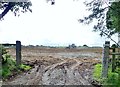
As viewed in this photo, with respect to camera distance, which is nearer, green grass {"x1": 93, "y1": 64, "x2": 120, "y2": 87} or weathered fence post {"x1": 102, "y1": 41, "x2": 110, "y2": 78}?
green grass {"x1": 93, "y1": 64, "x2": 120, "y2": 87}

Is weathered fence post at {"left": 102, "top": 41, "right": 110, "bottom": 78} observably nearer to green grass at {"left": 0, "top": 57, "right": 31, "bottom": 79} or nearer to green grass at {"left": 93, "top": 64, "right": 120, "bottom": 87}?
green grass at {"left": 93, "top": 64, "right": 120, "bottom": 87}

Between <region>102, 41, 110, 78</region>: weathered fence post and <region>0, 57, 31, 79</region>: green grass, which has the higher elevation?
<region>102, 41, 110, 78</region>: weathered fence post

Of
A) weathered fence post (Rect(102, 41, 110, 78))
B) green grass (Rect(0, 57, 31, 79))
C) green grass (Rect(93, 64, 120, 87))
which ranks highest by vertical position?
weathered fence post (Rect(102, 41, 110, 78))

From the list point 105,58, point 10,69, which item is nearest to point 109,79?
point 105,58

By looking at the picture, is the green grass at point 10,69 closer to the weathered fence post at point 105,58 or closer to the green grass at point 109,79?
the green grass at point 109,79

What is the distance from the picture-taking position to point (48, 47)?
96.5 ft

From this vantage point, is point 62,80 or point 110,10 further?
point 62,80

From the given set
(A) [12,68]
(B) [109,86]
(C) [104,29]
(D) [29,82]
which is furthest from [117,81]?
(A) [12,68]

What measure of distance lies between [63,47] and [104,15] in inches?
732

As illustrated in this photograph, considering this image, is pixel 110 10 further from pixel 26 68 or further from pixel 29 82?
pixel 26 68

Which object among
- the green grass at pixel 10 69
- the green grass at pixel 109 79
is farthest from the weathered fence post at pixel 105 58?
the green grass at pixel 10 69

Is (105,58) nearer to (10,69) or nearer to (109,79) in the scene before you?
(109,79)

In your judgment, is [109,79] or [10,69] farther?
[10,69]

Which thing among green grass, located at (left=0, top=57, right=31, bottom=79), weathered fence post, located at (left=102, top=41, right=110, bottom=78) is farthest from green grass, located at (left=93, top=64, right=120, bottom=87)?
green grass, located at (left=0, top=57, right=31, bottom=79)
